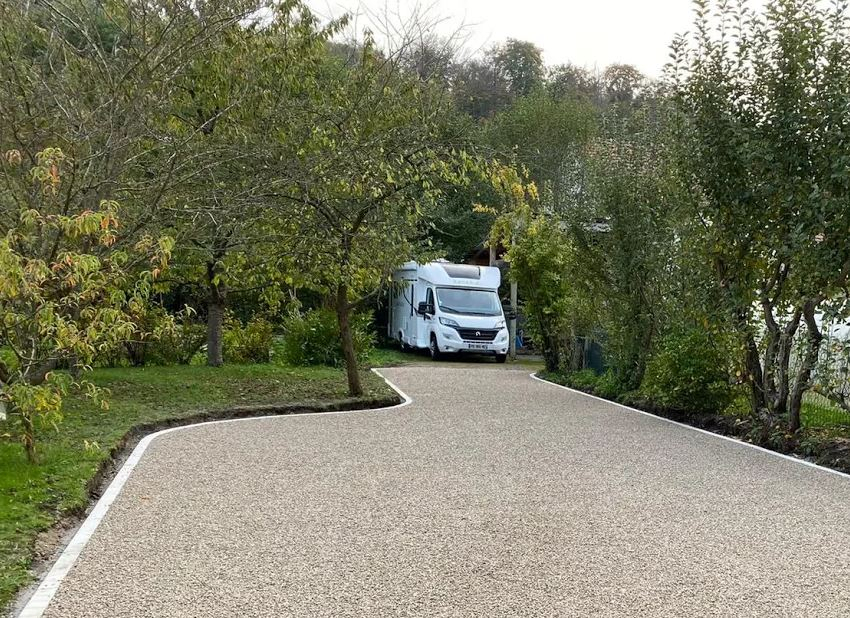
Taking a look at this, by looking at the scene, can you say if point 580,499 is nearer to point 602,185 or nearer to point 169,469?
point 169,469

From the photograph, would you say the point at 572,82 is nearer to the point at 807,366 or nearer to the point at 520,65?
the point at 520,65

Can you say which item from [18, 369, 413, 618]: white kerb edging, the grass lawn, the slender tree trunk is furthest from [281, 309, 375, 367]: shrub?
the slender tree trunk

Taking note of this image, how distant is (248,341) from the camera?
16719 mm

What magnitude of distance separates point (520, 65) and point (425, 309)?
29.2 metres

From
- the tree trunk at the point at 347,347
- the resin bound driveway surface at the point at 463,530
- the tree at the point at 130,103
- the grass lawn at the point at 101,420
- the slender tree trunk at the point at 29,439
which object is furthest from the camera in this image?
the tree trunk at the point at 347,347

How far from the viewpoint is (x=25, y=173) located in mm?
7367

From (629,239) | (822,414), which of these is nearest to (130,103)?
(629,239)

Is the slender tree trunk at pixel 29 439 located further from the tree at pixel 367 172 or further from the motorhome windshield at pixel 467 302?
the motorhome windshield at pixel 467 302

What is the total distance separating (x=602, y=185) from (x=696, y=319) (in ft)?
11.9

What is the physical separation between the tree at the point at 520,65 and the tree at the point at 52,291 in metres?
37.9

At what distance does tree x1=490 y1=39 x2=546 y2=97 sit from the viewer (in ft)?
145

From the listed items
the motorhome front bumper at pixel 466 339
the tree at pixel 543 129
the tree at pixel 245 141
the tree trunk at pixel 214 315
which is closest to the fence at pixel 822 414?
the tree at pixel 245 141

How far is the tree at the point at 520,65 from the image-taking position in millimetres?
44250

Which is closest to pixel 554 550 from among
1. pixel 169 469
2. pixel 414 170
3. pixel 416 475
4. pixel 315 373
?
pixel 416 475
